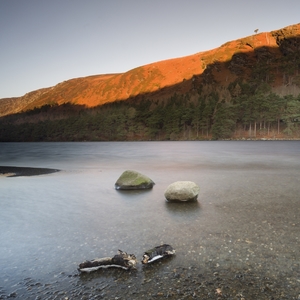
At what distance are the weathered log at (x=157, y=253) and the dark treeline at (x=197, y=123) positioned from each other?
9968cm

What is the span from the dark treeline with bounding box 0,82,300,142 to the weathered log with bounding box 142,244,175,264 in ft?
327

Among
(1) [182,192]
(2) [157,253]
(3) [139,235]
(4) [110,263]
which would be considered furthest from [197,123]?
(4) [110,263]

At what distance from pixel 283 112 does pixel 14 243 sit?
104986mm

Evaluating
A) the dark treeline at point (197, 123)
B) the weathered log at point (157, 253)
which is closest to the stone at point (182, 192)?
the weathered log at point (157, 253)

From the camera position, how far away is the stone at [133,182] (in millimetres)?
14469

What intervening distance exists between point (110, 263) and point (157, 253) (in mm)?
1058

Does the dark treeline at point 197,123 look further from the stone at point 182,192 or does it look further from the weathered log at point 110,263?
the weathered log at point 110,263

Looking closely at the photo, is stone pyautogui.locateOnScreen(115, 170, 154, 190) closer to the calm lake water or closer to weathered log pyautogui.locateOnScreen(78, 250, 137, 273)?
the calm lake water

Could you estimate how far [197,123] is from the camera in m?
112

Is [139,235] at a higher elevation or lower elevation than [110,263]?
lower

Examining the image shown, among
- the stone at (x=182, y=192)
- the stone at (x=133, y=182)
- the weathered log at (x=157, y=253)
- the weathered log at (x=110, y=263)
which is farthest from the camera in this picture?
the stone at (x=133, y=182)

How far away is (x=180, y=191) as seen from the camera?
37.6 ft

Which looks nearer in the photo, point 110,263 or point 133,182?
point 110,263

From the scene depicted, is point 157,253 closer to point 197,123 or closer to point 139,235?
point 139,235
